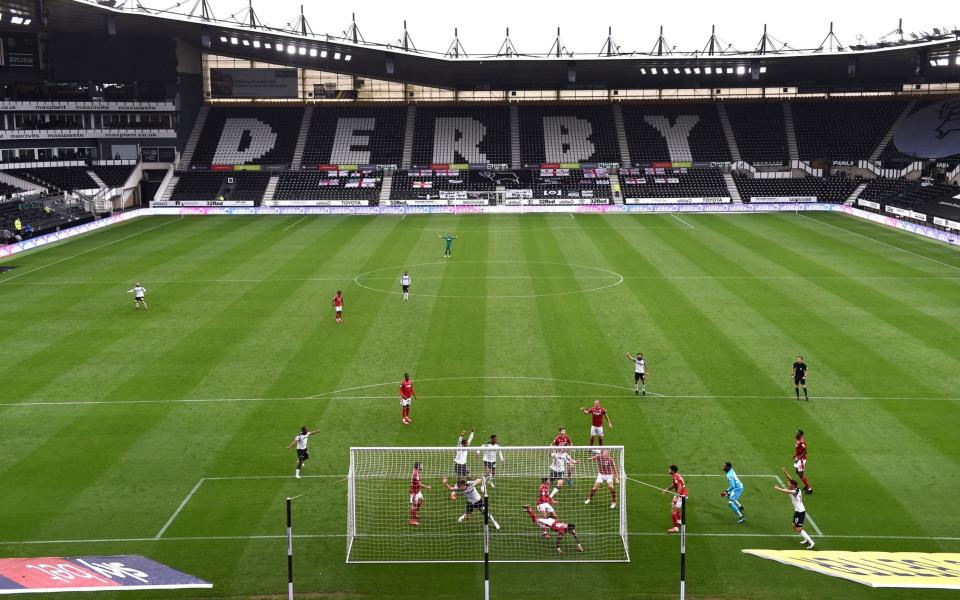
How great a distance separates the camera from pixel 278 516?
19062 mm

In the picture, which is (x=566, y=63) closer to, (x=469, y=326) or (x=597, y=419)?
(x=469, y=326)

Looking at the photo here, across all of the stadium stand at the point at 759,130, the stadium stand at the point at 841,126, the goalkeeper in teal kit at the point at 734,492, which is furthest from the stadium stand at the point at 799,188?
the goalkeeper in teal kit at the point at 734,492

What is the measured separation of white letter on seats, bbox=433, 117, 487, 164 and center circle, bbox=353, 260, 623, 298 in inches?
1589

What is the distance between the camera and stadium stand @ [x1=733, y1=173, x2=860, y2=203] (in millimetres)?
79750

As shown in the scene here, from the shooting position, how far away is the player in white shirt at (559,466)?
65.0ft

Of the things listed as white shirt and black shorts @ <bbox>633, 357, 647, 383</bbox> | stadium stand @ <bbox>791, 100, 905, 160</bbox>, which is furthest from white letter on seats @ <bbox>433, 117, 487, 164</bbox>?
white shirt and black shorts @ <bbox>633, 357, 647, 383</bbox>

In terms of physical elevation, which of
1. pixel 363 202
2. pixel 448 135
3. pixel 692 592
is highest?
pixel 448 135

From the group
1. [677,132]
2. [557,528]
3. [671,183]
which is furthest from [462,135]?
[557,528]

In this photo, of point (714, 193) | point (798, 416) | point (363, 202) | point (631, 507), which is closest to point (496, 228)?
point (363, 202)

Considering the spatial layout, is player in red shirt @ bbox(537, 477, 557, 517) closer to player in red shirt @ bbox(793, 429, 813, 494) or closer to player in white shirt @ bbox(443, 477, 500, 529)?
player in white shirt @ bbox(443, 477, 500, 529)

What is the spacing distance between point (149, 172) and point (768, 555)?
80961 millimetres

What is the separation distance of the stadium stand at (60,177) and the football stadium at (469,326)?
0.47m

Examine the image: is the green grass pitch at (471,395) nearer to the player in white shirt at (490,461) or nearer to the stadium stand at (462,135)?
the player in white shirt at (490,461)

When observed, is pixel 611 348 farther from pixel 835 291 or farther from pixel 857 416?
pixel 835 291
